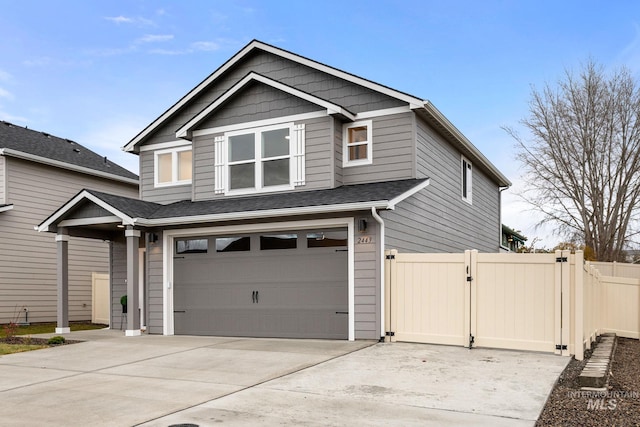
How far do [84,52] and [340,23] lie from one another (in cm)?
1003

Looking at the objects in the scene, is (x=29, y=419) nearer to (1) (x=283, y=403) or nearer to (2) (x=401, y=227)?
(1) (x=283, y=403)

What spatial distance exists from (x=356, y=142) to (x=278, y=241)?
304cm

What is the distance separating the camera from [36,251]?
61.0 feet

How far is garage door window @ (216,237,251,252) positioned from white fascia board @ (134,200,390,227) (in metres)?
0.68

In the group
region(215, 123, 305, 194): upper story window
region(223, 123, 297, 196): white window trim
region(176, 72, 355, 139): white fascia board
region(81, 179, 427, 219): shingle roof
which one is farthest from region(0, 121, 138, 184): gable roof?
region(223, 123, 297, 196): white window trim

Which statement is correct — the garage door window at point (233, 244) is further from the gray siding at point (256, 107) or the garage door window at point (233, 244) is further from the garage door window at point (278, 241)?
the gray siding at point (256, 107)

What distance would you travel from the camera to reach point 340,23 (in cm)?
1894

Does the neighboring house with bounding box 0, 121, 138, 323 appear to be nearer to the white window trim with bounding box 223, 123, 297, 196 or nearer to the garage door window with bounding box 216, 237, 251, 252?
the white window trim with bounding box 223, 123, 297, 196

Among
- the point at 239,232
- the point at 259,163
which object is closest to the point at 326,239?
the point at 239,232

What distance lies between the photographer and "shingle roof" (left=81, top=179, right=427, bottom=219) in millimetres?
11766

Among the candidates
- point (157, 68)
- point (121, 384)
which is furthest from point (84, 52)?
point (121, 384)

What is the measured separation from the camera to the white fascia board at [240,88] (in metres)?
12.9

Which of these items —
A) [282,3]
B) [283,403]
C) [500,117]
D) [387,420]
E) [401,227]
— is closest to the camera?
[387,420]

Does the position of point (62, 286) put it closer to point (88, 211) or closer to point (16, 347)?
point (88, 211)
